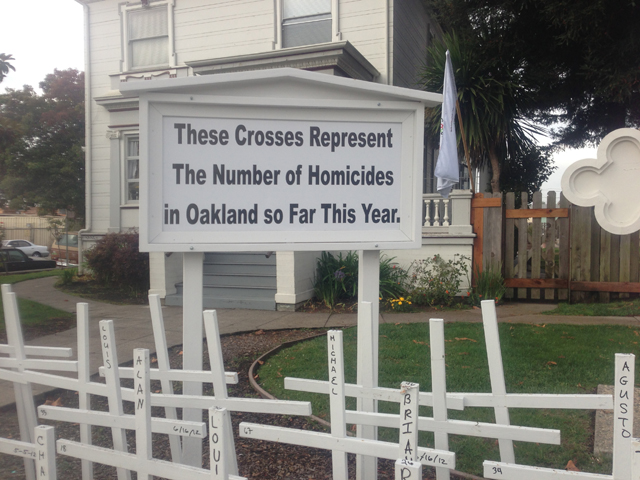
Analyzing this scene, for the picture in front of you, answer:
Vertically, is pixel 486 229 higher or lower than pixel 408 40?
lower

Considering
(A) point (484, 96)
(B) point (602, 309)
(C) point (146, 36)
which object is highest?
(C) point (146, 36)

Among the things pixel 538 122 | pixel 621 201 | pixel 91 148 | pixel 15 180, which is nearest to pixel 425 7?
pixel 538 122

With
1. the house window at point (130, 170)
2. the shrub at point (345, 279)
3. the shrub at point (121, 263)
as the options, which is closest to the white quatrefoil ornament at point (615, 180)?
the shrub at point (345, 279)

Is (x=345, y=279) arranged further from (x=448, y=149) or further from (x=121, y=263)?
(x=121, y=263)

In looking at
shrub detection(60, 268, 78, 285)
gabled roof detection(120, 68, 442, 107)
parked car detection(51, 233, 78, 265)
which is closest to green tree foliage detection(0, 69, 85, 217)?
parked car detection(51, 233, 78, 265)

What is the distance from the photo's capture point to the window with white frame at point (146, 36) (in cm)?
1278

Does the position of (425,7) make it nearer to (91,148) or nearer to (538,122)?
(538,122)

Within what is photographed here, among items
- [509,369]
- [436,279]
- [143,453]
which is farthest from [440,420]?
[436,279]

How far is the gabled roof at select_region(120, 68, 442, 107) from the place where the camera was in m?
2.47

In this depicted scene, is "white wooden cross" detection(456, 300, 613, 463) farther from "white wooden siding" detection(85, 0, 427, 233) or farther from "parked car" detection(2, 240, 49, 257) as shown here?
"parked car" detection(2, 240, 49, 257)

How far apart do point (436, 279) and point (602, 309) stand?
2.53 metres

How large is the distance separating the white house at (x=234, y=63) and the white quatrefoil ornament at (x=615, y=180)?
16.4 ft

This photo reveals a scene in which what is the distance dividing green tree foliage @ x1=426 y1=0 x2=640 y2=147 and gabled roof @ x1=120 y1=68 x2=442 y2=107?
844cm

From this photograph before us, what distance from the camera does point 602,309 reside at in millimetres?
7602
